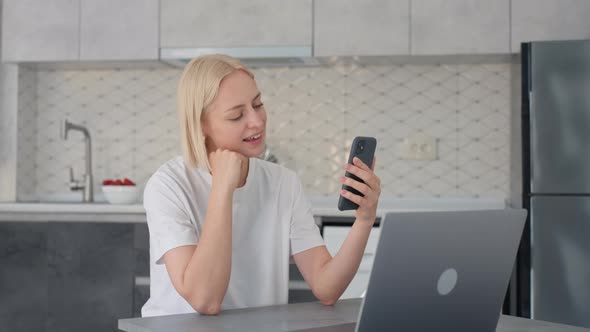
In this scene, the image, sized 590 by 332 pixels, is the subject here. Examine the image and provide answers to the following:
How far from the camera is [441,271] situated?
1011mm

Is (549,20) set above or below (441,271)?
above

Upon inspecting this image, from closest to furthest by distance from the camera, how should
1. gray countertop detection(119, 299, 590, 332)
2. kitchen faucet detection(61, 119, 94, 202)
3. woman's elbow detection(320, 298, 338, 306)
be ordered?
gray countertop detection(119, 299, 590, 332) < woman's elbow detection(320, 298, 338, 306) < kitchen faucet detection(61, 119, 94, 202)

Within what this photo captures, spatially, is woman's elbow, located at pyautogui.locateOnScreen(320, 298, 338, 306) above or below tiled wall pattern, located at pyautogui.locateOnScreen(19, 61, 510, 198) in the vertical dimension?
below

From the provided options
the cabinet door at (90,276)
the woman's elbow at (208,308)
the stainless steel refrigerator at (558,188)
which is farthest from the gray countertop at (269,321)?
the cabinet door at (90,276)

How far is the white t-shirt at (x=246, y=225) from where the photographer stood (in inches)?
59.9

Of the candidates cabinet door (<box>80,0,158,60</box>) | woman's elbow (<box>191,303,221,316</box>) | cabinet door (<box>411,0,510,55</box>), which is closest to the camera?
woman's elbow (<box>191,303,221,316</box>)

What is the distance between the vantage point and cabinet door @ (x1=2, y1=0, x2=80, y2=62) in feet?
11.6

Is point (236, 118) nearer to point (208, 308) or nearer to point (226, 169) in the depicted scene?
point (226, 169)

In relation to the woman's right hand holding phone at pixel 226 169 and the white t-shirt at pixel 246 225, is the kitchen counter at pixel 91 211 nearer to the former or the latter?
the white t-shirt at pixel 246 225

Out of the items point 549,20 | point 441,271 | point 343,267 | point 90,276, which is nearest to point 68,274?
point 90,276

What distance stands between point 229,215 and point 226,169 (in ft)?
0.32

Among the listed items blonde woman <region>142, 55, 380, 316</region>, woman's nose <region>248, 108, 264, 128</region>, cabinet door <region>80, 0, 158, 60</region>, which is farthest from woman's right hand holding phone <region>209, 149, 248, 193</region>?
cabinet door <region>80, 0, 158, 60</region>

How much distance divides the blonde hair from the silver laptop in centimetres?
73

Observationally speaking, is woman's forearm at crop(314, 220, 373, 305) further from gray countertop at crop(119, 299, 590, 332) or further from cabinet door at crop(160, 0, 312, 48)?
cabinet door at crop(160, 0, 312, 48)
